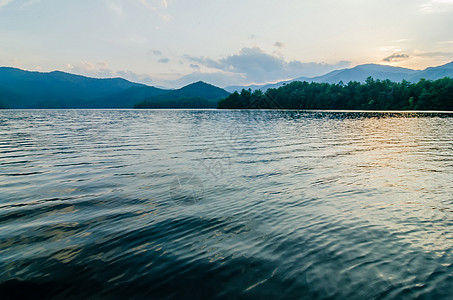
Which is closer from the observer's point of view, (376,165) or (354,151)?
(376,165)

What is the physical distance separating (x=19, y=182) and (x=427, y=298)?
17.0 m

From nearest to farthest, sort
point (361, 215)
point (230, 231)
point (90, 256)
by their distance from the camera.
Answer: point (90, 256), point (230, 231), point (361, 215)

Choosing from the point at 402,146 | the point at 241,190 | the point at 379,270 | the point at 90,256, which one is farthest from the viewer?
the point at 402,146

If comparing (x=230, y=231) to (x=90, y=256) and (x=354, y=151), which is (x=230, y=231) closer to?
(x=90, y=256)

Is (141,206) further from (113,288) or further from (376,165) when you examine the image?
(376,165)

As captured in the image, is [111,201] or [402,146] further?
[402,146]

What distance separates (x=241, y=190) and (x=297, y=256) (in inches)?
224

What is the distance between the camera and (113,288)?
16.5 feet

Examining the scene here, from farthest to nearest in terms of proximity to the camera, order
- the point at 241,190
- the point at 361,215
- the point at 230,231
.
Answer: the point at 241,190, the point at 361,215, the point at 230,231

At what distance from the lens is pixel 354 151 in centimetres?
2370

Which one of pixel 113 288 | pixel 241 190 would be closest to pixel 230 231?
pixel 113 288

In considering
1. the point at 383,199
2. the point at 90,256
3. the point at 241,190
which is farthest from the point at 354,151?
the point at 90,256

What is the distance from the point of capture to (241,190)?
11.8m

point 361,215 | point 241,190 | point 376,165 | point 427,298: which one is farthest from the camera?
point 376,165
